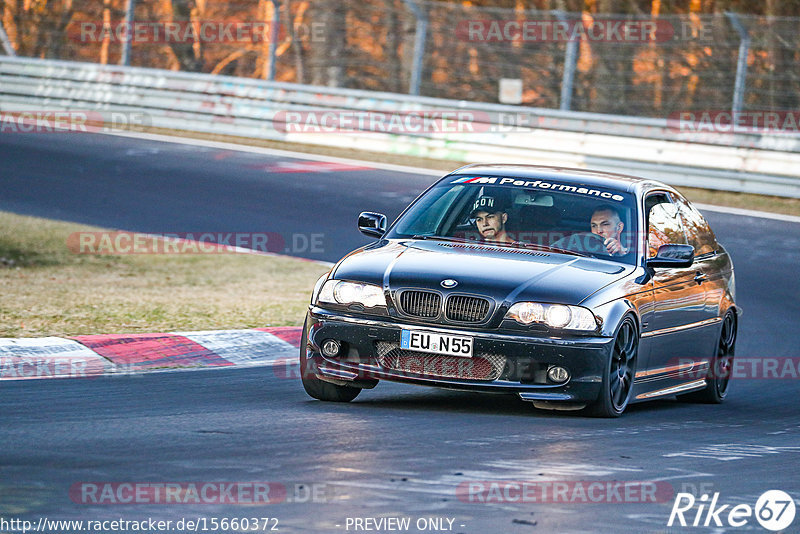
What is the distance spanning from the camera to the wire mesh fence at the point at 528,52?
70.7 ft

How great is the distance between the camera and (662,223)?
30.5 feet

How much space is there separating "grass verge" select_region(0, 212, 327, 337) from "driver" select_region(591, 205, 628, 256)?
135 inches

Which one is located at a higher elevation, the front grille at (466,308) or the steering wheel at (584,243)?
the steering wheel at (584,243)

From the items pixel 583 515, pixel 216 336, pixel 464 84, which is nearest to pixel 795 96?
pixel 464 84

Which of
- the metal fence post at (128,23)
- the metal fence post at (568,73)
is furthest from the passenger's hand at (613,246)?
the metal fence post at (128,23)

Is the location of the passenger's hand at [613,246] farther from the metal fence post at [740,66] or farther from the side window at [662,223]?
the metal fence post at [740,66]

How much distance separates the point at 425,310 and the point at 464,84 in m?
21.6

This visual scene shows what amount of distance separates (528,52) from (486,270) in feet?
55.3

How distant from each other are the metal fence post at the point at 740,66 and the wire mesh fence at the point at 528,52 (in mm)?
24

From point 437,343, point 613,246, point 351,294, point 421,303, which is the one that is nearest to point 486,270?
point 421,303

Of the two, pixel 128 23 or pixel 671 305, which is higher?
pixel 128 23

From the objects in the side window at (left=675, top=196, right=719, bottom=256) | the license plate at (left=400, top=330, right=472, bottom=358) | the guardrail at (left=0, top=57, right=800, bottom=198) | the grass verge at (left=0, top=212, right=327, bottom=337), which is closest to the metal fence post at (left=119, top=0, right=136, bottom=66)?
the guardrail at (left=0, top=57, right=800, bottom=198)

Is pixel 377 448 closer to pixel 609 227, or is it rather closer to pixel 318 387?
pixel 318 387

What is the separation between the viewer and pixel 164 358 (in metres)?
9.72
